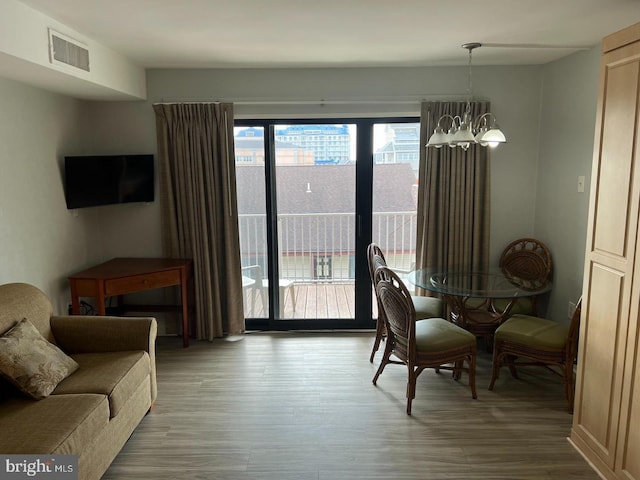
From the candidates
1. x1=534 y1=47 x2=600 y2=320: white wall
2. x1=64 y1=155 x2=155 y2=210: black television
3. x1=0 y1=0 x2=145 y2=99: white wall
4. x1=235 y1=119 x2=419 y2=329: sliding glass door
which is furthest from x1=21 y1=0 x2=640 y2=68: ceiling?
x1=64 y1=155 x2=155 y2=210: black television

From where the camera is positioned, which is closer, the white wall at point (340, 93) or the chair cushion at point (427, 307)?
the chair cushion at point (427, 307)

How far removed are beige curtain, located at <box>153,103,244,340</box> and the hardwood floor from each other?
22.1 inches

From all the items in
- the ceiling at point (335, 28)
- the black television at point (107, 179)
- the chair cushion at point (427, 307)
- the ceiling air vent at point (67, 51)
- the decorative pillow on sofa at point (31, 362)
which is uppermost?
the ceiling at point (335, 28)

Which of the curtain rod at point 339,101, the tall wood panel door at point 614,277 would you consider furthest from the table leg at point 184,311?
the tall wood panel door at point 614,277

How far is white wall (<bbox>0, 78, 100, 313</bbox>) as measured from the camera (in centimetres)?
311

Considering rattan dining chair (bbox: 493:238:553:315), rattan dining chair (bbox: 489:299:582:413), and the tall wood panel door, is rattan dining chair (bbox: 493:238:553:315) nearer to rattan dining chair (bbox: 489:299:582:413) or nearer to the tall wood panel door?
rattan dining chair (bbox: 489:299:582:413)

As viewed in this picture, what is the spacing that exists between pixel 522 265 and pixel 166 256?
3222 mm

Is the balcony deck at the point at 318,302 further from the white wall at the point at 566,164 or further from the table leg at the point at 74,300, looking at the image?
the white wall at the point at 566,164

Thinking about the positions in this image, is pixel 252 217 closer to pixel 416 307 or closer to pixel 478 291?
pixel 416 307

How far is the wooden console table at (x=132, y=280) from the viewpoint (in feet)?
11.9

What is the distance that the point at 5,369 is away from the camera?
2.30m

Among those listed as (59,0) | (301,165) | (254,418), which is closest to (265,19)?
(59,0)

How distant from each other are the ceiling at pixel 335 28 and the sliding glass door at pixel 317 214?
711 millimetres

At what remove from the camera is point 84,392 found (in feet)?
7.86
